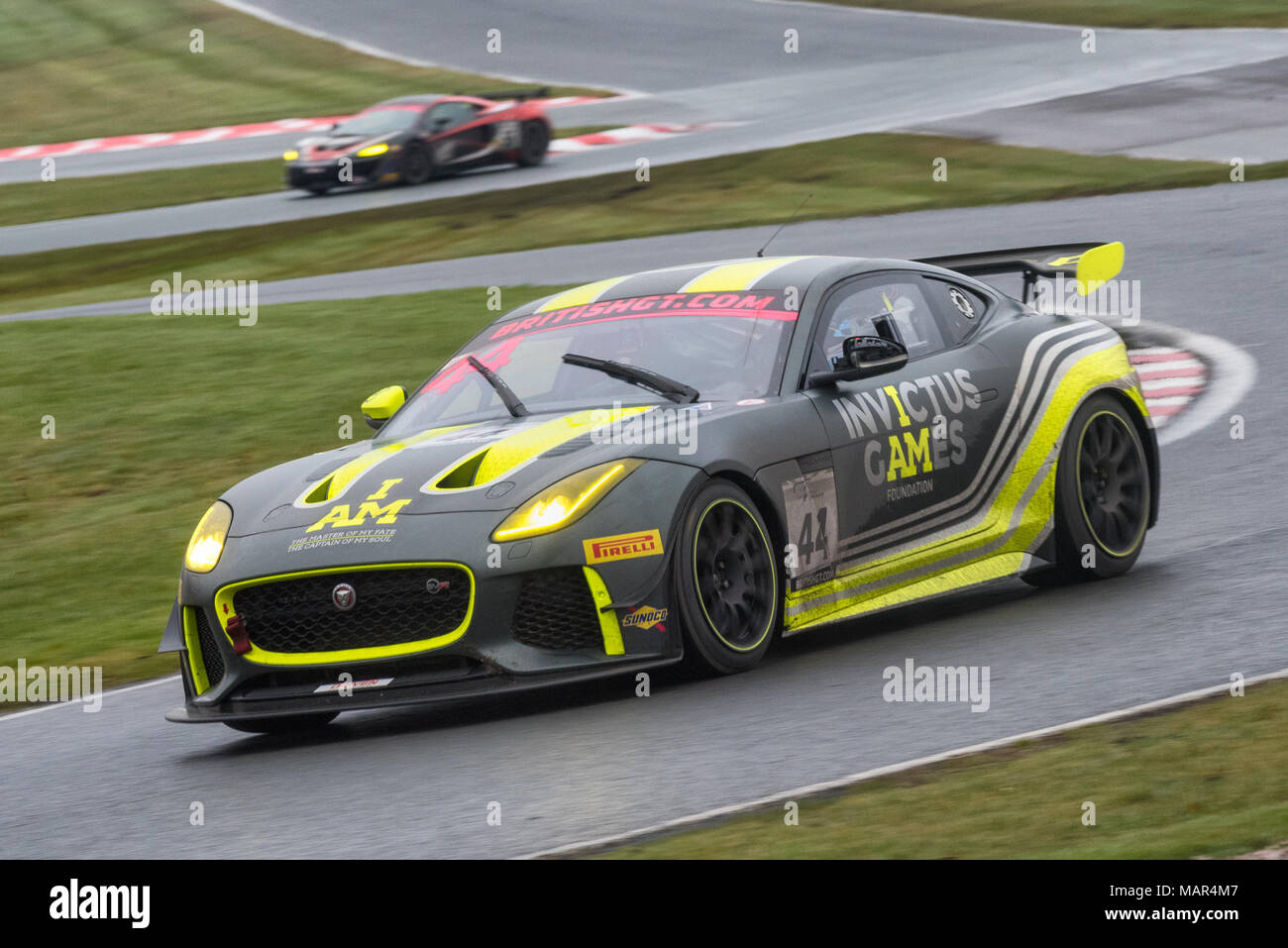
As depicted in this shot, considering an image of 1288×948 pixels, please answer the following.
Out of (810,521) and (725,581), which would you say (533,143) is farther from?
(725,581)

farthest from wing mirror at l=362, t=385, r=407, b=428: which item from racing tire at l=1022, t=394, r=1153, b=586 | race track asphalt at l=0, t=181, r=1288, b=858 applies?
racing tire at l=1022, t=394, r=1153, b=586

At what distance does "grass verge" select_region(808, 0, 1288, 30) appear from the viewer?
1323 inches

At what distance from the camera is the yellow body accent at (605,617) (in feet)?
21.4

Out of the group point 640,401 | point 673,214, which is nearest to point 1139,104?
point 673,214

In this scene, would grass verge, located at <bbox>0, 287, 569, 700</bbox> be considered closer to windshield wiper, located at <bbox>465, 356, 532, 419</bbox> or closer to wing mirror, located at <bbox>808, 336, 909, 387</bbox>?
windshield wiper, located at <bbox>465, 356, 532, 419</bbox>

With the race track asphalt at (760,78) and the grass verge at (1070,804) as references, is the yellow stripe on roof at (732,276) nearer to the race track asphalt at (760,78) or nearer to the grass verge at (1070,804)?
the grass verge at (1070,804)

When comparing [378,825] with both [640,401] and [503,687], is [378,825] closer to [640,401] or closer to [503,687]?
[503,687]

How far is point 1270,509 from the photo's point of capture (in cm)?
919

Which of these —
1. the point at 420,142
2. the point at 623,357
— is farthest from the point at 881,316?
the point at 420,142

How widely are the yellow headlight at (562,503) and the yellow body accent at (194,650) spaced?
118 cm

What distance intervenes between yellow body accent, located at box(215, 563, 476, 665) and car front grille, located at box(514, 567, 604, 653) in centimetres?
18

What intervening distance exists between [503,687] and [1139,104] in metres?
21.3

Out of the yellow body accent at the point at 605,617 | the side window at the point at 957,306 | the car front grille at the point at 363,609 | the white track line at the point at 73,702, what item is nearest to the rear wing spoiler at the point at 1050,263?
the side window at the point at 957,306

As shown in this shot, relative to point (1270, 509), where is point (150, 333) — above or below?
above
